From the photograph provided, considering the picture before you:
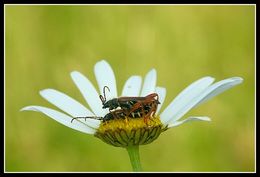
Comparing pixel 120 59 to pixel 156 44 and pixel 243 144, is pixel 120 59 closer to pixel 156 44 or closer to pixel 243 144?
pixel 156 44

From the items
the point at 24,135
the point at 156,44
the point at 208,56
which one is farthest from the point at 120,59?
the point at 24,135

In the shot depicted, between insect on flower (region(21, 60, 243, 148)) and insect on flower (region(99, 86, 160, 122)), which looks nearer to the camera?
insect on flower (region(21, 60, 243, 148))

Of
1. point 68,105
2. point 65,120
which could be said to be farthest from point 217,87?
point 68,105

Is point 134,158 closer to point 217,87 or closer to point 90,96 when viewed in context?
point 217,87

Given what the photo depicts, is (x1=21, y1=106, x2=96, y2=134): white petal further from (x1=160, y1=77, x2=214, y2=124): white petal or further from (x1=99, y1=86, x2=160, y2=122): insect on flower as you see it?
(x1=160, y1=77, x2=214, y2=124): white petal

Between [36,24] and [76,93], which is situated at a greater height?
[36,24]

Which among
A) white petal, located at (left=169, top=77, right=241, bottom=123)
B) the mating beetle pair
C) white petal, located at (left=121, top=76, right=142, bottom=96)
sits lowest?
the mating beetle pair

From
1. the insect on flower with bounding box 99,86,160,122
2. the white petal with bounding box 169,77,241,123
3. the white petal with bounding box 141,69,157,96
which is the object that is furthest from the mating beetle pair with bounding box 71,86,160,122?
the white petal with bounding box 141,69,157,96
